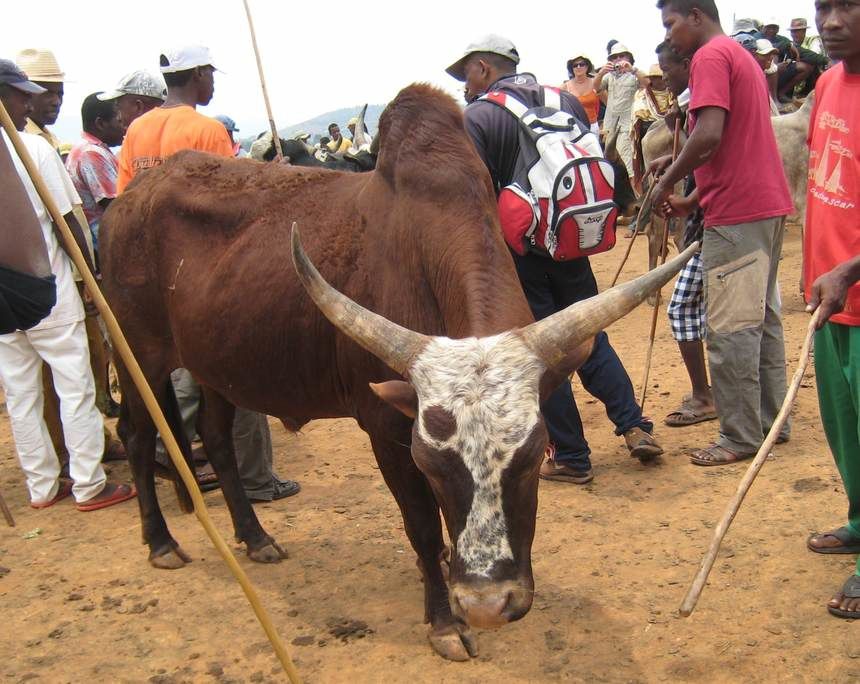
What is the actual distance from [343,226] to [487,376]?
4.63 feet

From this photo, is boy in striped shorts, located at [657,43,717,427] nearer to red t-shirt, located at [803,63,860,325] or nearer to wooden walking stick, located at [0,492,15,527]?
red t-shirt, located at [803,63,860,325]

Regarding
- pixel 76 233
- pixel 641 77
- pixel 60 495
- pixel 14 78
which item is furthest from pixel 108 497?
pixel 641 77

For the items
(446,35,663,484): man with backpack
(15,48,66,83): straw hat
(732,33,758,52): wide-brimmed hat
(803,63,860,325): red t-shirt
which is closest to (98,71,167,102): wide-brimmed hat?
(15,48,66,83): straw hat

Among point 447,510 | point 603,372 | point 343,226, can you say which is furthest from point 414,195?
point 603,372

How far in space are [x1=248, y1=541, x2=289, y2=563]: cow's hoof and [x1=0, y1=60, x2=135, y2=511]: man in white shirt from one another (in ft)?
4.86

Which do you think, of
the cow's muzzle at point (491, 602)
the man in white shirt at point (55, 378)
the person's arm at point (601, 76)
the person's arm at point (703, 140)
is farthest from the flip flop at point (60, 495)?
the person's arm at point (601, 76)

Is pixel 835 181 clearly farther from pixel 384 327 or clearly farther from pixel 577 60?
pixel 577 60

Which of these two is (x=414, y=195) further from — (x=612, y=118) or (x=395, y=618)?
(x=612, y=118)

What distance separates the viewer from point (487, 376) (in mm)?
2943

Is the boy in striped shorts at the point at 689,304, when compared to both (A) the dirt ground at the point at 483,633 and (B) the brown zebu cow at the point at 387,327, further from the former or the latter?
(B) the brown zebu cow at the point at 387,327

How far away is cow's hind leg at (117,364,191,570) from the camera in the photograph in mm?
4980

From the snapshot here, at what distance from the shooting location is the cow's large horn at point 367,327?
10.1 feet

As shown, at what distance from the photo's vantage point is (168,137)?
219 inches

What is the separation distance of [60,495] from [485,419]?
14.0ft
